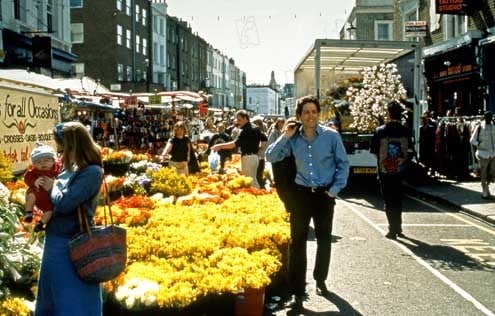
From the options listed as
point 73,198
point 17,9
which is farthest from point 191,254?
point 17,9

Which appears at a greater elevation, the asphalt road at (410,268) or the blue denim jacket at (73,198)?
the blue denim jacket at (73,198)

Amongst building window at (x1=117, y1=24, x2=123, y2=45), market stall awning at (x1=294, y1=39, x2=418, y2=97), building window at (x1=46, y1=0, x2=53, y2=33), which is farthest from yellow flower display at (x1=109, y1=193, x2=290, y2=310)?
building window at (x1=117, y1=24, x2=123, y2=45)

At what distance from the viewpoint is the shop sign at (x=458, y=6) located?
2017 centimetres

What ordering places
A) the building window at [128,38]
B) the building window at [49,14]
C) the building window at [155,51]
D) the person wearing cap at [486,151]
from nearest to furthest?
the person wearing cap at [486,151]
the building window at [49,14]
the building window at [128,38]
the building window at [155,51]

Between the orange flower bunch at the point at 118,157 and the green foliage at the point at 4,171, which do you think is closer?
the green foliage at the point at 4,171

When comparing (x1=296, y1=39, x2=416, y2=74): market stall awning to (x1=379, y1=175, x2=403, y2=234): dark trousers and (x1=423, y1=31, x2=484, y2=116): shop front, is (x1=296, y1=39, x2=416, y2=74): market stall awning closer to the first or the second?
(x1=423, y1=31, x2=484, y2=116): shop front

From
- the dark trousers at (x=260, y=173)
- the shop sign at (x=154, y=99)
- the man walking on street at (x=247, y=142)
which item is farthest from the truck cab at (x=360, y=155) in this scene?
the shop sign at (x=154, y=99)

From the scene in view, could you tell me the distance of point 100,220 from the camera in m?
6.84

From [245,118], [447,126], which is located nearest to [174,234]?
[245,118]

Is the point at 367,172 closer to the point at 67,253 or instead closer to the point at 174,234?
the point at 174,234

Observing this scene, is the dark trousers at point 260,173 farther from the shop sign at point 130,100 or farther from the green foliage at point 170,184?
the shop sign at point 130,100

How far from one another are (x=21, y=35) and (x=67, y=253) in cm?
2324

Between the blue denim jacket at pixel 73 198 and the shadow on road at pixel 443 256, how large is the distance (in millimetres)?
5036

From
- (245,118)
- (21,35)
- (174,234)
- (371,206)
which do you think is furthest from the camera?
(21,35)
